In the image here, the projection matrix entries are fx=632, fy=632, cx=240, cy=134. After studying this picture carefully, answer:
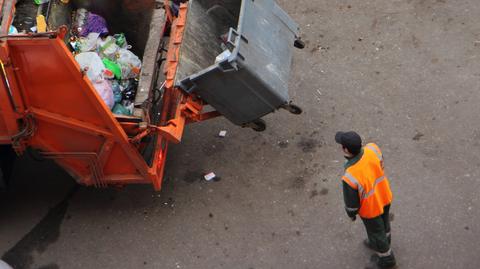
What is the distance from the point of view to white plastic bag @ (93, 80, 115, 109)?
5238 mm

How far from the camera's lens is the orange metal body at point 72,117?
462cm

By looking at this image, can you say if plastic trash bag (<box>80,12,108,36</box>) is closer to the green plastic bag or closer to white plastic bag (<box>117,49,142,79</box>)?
white plastic bag (<box>117,49,142,79</box>)

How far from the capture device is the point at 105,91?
527 cm

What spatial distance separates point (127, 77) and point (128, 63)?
0.58 ft

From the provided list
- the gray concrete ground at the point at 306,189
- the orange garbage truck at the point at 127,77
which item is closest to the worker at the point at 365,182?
the gray concrete ground at the point at 306,189

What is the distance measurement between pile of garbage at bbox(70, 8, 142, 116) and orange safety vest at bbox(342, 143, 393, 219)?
2.09 metres

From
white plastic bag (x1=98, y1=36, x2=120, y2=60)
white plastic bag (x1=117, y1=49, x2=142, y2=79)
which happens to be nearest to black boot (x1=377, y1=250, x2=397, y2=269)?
white plastic bag (x1=117, y1=49, x2=142, y2=79)

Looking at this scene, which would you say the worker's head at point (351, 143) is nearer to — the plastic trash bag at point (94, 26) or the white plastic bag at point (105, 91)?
the white plastic bag at point (105, 91)

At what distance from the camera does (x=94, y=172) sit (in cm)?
533

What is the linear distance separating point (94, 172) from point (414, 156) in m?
2.87

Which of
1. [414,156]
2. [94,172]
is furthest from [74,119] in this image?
[414,156]

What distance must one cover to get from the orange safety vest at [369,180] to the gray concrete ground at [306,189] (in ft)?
2.75

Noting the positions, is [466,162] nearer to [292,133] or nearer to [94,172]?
[292,133]

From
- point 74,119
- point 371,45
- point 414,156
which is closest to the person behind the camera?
point 74,119
